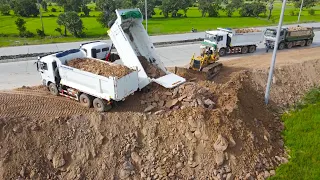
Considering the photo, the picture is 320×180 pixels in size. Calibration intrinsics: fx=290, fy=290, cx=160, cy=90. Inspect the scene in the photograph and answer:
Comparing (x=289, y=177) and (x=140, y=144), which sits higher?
(x=140, y=144)

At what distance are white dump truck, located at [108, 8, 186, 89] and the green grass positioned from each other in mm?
6016

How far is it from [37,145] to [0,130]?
1598 mm

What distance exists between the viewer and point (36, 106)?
13.2 metres

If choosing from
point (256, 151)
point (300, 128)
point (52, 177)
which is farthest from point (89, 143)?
point (300, 128)

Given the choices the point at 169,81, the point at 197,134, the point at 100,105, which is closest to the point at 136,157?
the point at 197,134

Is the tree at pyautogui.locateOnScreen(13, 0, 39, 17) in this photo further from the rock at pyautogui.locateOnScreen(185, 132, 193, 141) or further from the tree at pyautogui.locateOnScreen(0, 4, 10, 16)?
the rock at pyautogui.locateOnScreen(185, 132, 193, 141)

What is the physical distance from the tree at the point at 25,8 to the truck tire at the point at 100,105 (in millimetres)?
44001

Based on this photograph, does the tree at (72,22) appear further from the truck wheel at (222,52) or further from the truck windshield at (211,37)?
the truck wheel at (222,52)

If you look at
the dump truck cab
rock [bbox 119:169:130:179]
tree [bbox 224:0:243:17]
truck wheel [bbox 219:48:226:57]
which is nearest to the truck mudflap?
the dump truck cab

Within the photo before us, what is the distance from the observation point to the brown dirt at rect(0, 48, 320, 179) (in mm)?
10898

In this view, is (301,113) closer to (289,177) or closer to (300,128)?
(300,128)

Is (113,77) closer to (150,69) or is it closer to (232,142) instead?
(150,69)

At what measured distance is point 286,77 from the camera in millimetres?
19375

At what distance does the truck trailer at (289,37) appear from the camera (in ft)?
88.3
